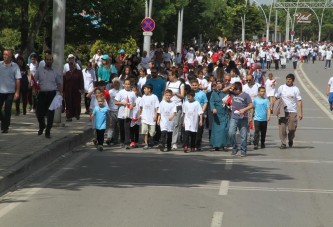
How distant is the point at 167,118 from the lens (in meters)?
19.7

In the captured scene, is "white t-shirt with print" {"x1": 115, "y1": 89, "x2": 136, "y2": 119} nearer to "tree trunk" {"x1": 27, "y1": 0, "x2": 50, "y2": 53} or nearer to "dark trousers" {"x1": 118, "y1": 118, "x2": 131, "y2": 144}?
"dark trousers" {"x1": 118, "y1": 118, "x2": 131, "y2": 144}

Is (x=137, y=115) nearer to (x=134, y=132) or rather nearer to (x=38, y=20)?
(x=134, y=132)

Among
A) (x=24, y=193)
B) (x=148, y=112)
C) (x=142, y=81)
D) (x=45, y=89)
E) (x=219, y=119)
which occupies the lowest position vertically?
(x=24, y=193)

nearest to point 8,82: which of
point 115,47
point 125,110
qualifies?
point 125,110

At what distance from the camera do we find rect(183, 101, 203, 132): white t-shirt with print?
19.7m

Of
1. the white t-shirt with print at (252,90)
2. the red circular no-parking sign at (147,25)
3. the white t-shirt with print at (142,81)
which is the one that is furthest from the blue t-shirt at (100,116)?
the red circular no-parking sign at (147,25)

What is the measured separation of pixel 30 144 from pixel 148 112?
3227 mm

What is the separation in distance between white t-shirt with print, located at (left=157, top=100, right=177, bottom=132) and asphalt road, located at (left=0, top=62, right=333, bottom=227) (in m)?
0.56

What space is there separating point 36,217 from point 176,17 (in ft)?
159

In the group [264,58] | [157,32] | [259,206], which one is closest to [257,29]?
[264,58]

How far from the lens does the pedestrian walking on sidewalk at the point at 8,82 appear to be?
1885cm

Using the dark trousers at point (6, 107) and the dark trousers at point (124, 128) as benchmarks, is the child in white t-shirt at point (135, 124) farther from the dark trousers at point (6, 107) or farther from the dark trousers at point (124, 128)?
the dark trousers at point (6, 107)

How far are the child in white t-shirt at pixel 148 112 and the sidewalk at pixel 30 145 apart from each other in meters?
1.43

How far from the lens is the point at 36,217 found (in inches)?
433
